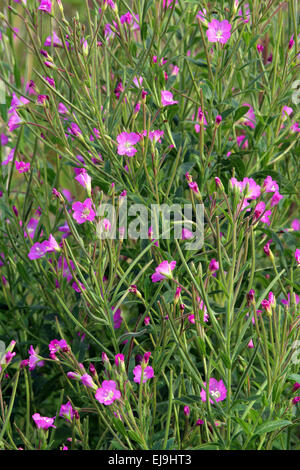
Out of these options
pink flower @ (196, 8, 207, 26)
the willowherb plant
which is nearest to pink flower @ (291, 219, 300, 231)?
the willowherb plant

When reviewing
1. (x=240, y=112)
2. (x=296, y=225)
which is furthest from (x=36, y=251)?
(x=296, y=225)

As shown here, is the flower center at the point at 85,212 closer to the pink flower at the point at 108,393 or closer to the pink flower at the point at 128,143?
the pink flower at the point at 128,143

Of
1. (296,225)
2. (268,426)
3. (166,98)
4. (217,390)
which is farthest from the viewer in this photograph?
(296,225)

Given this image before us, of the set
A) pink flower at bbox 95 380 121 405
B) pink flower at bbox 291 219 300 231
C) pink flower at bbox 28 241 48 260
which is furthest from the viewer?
pink flower at bbox 291 219 300 231

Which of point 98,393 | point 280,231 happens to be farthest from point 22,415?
point 280,231

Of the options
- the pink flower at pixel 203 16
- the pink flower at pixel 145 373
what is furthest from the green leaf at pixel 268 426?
the pink flower at pixel 203 16

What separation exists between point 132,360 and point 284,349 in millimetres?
280

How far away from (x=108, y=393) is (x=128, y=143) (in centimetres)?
38

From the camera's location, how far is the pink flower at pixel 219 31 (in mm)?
1008

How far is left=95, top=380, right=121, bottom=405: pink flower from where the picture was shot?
83 centimetres

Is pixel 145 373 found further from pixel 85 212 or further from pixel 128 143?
pixel 128 143

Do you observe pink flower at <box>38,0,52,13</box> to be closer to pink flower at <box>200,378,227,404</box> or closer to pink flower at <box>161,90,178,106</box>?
pink flower at <box>161,90,178,106</box>

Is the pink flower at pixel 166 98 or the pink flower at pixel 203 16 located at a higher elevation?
the pink flower at pixel 203 16

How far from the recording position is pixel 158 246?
1.01m
